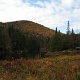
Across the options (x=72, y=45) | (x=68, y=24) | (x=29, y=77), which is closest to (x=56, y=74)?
(x=29, y=77)

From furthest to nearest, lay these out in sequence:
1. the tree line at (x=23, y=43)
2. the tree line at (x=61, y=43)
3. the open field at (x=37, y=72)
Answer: the tree line at (x=61, y=43), the tree line at (x=23, y=43), the open field at (x=37, y=72)

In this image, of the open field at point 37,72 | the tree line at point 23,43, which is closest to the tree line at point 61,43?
the tree line at point 23,43

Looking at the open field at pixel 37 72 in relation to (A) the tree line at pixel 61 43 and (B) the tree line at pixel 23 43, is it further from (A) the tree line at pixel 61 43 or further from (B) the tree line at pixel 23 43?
(A) the tree line at pixel 61 43

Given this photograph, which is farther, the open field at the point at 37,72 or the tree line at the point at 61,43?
the tree line at the point at 61,43

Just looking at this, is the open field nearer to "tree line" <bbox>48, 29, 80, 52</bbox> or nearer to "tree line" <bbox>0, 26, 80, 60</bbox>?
"tree line" <bbox>0, 26, 80, 60</bbox>

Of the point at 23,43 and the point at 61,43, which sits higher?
Answer: the point at 61,43

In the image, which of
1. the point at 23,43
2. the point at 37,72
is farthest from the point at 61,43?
the point at 37,72

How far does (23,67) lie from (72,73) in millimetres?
3628

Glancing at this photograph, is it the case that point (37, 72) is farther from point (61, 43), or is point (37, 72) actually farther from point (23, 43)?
point (23, 43)

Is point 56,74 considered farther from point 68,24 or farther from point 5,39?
point 68,24

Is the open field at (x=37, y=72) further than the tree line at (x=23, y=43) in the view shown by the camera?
No

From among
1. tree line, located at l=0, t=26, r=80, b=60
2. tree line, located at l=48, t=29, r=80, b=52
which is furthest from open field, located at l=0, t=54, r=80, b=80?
tree line, located at l=48, t=29, r=80, b=52

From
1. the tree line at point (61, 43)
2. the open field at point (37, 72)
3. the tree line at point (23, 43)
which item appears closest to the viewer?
the open field at point (37, 72)

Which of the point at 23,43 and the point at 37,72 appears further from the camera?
the point at 23,43
